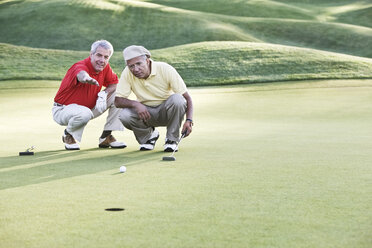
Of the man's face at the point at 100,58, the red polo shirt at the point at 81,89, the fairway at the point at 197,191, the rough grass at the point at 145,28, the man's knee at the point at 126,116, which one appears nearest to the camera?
the fairway at the point at 197,191

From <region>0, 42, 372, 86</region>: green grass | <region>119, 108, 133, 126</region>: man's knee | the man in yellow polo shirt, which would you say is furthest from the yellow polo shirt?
<region>0, 42, 372, 86</region>: green grass

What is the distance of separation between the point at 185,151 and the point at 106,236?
420cm

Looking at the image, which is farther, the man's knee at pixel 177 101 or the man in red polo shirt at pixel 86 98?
the man in red polo shirt at pixel 86 98

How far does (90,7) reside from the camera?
5062 cm

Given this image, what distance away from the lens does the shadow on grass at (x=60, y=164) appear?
5.40 meters

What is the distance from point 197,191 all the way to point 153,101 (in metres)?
3.23

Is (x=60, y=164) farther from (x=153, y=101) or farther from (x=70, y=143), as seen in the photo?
(x=153, y=101)

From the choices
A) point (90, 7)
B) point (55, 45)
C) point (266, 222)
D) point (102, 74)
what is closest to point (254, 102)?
point (102, 74)

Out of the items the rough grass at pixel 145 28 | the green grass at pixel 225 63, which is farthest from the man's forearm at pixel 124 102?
the rough grass at pixel 145 28

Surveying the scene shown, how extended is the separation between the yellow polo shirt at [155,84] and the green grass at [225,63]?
1599 centimetres

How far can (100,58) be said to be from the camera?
25.7ft

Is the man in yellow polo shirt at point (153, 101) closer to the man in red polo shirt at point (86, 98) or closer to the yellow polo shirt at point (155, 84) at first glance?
the yellow polo shirt at point (155, 84)

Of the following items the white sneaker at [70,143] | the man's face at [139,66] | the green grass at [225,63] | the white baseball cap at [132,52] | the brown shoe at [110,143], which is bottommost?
the green grass at [225,63]

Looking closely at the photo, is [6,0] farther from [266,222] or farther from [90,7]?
[266,222]
